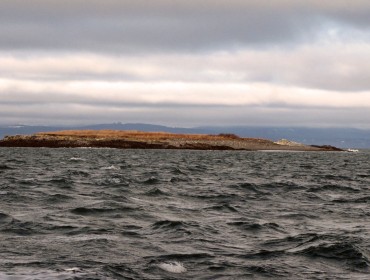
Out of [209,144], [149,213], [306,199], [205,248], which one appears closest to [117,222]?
[149,213]

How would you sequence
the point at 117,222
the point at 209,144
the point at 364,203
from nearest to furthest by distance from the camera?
the point at 117,222
the point at 364,203
the point at 209,144

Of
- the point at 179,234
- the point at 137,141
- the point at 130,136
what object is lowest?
the point at 137,141

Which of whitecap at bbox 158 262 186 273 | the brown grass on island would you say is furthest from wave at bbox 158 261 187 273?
the brown grass on island

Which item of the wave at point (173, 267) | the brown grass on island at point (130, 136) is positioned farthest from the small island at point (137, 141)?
the wave at point (173, 267)

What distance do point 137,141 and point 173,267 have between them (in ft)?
513

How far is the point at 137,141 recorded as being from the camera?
169000mm

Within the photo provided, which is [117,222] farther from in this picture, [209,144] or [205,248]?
[209,144]

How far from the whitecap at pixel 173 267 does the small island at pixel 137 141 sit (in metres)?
152

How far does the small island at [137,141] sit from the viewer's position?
16562 cm

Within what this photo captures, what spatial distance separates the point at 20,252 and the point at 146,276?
3.65m

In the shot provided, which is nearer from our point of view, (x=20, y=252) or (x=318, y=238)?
(x=20, y=252)

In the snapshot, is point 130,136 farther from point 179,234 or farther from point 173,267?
point 173,267

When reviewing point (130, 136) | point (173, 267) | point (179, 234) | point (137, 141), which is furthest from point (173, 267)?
point (130, 136)

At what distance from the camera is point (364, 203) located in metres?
27.5
